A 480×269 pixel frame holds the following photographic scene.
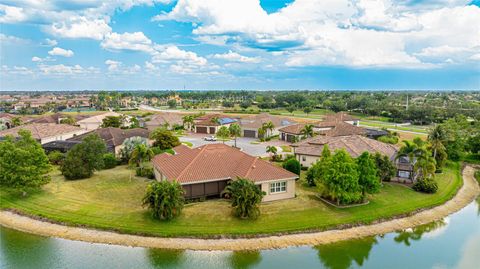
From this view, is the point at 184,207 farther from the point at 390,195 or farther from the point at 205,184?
the point at 390,195

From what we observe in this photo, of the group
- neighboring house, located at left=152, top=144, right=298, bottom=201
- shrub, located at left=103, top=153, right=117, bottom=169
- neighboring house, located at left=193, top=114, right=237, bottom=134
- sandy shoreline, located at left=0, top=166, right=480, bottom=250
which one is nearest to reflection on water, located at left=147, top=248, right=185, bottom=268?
sandy shoreline, located at left=0, top=166, right=480, bottom=250

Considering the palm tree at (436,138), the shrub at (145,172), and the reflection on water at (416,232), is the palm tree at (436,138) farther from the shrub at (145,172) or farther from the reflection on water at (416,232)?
the shrub at (145,172)

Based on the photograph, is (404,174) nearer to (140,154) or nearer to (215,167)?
(215,167)

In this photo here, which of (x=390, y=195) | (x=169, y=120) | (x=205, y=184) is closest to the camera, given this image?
(x=205, y=184)

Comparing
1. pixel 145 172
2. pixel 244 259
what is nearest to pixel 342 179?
pixel 244 259

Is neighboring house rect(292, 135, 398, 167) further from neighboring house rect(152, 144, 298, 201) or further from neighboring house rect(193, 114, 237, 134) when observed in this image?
neighboring house rect(193, 114, 237, 134)

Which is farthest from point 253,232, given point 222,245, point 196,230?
point 196,230

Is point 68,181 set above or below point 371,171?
below

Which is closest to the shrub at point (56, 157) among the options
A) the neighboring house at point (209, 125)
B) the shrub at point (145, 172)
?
the shrub at point (145, 172)
